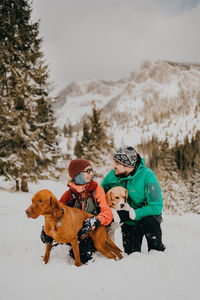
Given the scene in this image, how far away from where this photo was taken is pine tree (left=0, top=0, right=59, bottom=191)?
1088cm

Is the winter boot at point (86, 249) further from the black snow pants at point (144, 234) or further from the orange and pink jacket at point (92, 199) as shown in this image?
the black snow pants at point (144, 234)

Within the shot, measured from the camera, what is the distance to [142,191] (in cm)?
337

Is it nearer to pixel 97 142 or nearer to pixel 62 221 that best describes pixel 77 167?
pixel 62 221

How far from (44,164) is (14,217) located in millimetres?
6301

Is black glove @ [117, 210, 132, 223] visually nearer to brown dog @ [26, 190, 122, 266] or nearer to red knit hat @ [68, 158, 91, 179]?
brown dog @ [26, 190, 122, 266]

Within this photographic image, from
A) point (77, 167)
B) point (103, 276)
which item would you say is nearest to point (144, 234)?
point (103, 276)

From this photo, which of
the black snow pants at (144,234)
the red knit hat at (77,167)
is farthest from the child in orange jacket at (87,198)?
the black snow pants at (144,234)

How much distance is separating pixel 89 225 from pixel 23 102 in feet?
34.9

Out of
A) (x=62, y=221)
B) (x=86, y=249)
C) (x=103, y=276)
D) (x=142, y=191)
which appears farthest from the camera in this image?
(x=142, y=191)

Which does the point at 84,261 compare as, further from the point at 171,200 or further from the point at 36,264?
the point at 171,200

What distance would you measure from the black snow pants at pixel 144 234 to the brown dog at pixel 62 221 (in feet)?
1.82

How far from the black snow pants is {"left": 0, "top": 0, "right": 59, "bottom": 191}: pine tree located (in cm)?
880

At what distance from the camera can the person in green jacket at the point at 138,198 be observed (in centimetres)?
321

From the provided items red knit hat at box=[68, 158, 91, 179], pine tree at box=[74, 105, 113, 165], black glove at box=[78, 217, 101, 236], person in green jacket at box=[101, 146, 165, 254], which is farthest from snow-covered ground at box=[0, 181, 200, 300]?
pine tree at box=[74, 105, 113, 165]
